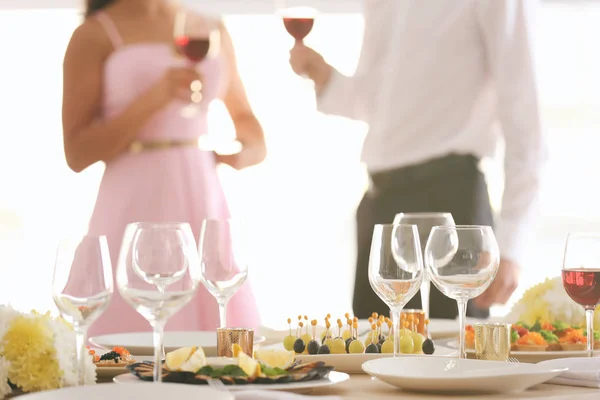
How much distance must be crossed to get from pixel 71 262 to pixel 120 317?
5.00ft

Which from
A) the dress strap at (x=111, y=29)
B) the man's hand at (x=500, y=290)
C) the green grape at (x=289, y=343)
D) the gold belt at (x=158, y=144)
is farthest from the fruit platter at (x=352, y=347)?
the dress strap at (x=111, y=29)

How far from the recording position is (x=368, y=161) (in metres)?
2.35

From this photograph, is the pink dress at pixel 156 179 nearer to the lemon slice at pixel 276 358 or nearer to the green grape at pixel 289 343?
the green grape at pixel 289 343

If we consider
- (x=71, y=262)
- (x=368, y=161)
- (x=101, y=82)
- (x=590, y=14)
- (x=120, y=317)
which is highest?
(x=590, y=14)

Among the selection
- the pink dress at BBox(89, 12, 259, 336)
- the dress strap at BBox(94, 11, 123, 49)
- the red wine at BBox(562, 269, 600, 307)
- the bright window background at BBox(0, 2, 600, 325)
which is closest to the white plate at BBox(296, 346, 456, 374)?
the red wine at BBox(562, 269, 600, 307)

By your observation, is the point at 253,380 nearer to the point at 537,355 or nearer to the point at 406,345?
the point at 406,345

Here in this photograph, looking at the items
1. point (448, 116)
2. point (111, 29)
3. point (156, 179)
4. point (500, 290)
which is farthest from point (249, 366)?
point (111, 29)

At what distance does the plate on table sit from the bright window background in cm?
358

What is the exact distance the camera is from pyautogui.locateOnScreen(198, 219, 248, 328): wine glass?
1177 millimetres

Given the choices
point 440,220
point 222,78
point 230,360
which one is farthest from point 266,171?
point 230,360

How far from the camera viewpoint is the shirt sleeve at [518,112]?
2.10 meters

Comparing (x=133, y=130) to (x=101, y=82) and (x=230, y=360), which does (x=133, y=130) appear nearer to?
(x=101, y=82)

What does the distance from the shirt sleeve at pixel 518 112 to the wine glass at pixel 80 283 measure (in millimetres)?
1322

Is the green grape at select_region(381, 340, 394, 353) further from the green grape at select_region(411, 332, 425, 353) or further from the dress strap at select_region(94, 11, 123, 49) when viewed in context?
the dress strap at select_region(94, 11, 123, 49)
